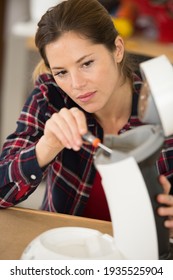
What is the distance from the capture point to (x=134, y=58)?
1646 millimetres

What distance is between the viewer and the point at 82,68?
130 cm

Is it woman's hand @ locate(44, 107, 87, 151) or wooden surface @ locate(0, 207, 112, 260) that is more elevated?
woman's hand @ locate(44, 107, 87, 151)

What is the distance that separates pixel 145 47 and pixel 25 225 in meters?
1.52

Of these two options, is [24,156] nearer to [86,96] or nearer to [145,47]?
[86,96]

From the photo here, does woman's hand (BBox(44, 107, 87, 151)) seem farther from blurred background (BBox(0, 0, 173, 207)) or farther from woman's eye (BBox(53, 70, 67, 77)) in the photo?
blurred background (BBox(0, 0, 173, 207))

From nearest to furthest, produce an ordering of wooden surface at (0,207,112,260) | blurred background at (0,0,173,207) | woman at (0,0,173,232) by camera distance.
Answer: wooden surface at (0,207,112,260) < woman at (0,0,173,232) < blurred background at (0,0,173,207)

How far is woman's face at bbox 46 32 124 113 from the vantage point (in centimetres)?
129

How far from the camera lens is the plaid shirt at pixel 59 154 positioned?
1449 mm

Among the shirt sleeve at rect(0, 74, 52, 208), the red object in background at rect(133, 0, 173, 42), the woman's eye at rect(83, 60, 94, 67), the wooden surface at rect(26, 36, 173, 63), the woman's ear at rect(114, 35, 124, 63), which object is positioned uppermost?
the red object in background at rect(133, 0, 173, 42)

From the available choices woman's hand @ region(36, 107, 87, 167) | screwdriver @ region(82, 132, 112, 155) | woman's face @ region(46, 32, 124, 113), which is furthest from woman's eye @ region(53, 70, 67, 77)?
screwdriver @ region(82, 132, 112, 155)

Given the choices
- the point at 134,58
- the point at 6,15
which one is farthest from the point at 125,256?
the point at 6,15

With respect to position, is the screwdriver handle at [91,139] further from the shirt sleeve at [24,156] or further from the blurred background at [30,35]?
the blurred background at [30,35]

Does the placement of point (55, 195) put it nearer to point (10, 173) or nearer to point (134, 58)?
point (10, 173)

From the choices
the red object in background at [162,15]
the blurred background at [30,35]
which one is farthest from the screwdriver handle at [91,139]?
the red object in background at [162,15]
